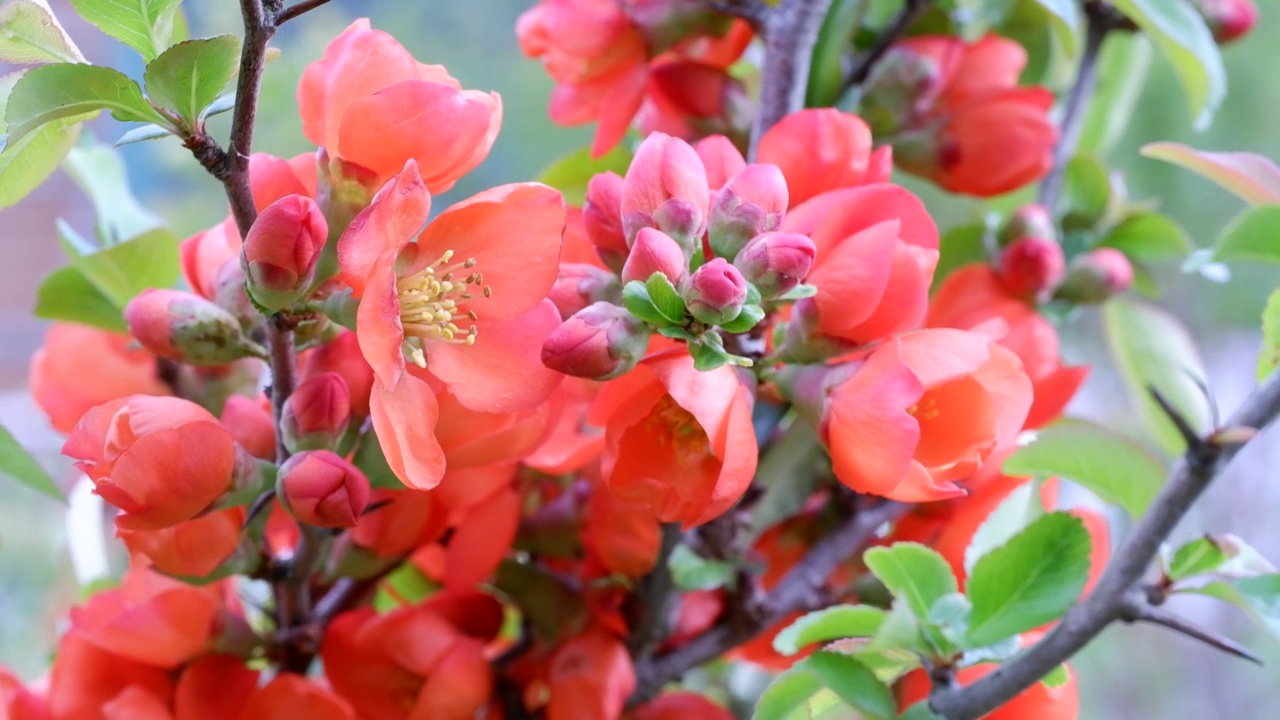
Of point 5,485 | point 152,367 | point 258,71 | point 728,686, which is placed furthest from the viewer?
point 5,485

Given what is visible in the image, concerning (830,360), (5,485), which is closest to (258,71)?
(830,360)

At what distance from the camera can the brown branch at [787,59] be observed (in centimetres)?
48

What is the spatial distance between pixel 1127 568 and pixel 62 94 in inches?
12.7

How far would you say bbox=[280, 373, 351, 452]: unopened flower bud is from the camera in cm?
34

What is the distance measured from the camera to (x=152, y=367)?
0.47 m

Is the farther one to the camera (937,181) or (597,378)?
(937,181)

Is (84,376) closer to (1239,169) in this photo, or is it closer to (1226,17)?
(1239,169)

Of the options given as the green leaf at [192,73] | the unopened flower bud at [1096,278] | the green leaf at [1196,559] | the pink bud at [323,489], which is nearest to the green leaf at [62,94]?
the green leaf at [192,73]

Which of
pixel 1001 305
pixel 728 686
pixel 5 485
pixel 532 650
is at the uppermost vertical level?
pixel 1001 305

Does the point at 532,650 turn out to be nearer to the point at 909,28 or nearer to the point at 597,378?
the point at 597,378

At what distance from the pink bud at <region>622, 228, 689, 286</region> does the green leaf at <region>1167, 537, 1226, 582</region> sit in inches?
6.9

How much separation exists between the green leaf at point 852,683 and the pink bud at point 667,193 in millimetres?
137

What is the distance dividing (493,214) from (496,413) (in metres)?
0.06

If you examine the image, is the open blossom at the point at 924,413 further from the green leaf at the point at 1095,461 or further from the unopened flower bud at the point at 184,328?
the unopened flower bud at the point at 184,328
